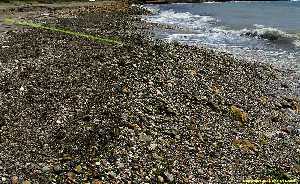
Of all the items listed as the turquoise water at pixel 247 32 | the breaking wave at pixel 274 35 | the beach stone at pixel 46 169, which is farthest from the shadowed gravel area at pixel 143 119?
the breaking wave at pixel 274 35

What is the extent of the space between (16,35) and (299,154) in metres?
21.4

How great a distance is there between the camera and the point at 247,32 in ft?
136

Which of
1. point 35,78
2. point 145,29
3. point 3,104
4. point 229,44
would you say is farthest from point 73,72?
point 145,29

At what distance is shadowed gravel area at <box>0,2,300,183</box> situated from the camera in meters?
13.4

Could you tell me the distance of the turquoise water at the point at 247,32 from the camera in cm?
3309

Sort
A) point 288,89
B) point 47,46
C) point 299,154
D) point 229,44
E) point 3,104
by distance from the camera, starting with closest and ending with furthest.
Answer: point 299,154
point 3,104
point 288,89
point 47,46
point 229,44

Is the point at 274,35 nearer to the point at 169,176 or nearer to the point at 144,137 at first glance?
the point at 144,137

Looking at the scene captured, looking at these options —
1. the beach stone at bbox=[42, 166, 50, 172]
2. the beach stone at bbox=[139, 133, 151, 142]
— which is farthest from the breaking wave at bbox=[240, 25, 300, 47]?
the beach stone at bbox=[42, 166, 50, 172]

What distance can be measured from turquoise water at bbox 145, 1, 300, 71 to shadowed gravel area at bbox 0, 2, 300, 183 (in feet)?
28.2

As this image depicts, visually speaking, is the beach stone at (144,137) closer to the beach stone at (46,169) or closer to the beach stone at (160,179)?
the beach stone at (160,179)

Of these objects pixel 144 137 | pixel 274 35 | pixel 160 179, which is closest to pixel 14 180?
pixel 160 179

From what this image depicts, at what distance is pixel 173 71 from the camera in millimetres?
20312

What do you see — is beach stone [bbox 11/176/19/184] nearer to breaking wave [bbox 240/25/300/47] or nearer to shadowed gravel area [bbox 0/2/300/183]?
shadowed gravel area [bbox 0/2/300/183]

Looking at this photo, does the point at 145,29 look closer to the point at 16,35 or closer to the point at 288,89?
the point at 16,35
